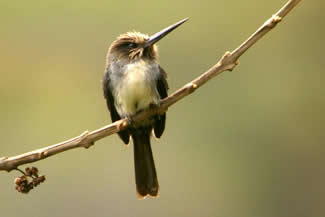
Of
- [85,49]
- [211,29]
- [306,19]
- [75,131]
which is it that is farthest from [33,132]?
[306,19]

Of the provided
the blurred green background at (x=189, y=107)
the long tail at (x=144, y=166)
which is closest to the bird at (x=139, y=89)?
the long tail at (x=144, y=166)

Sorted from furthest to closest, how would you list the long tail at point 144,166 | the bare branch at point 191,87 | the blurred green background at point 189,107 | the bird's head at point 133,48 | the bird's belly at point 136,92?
the blurred green background at point 189,107 < the long tail at point 144,166 < the bird's head at point 133,48 < the bird's belly at point 136,92 < the bare branch at point 191,87

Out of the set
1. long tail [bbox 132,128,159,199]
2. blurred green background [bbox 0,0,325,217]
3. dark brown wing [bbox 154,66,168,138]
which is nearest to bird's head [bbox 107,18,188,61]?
dark brown wing [bbox 154,66,168,138]

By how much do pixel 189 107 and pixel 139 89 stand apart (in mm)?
2949

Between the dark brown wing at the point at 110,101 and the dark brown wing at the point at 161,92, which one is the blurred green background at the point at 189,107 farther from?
the dark brown wing at the point at 161,92

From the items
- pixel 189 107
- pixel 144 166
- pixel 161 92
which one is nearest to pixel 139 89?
pixel 161 92

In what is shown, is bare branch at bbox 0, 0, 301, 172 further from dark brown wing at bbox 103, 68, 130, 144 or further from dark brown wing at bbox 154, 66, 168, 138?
dark brown wing at bbox 103, 68, 130, 144

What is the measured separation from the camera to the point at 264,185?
632 centimetres

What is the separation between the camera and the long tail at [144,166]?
364cm

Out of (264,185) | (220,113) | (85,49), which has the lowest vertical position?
(264,185)

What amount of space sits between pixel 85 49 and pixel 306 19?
2.24 meters

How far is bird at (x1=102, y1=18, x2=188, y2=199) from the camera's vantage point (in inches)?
134

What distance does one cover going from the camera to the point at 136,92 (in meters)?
3.40

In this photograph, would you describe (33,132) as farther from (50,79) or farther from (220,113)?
(220,113)
